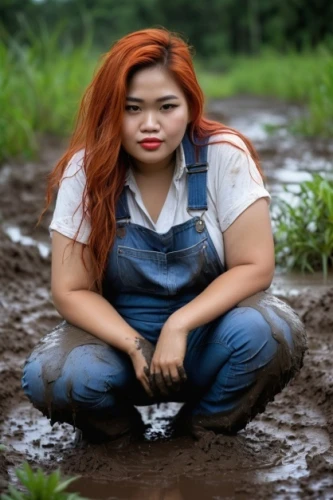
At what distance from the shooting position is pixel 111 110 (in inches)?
110

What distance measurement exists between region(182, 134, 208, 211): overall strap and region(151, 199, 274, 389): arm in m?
0.12

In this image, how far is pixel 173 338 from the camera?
2.76m

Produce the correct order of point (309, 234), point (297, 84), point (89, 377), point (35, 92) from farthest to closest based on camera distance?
point (297, 84), point (35, 92), point (309, 234), point (89, 377)

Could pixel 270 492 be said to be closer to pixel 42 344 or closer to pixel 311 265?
pixel 42 344

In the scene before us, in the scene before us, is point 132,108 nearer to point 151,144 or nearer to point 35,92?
point 151,144

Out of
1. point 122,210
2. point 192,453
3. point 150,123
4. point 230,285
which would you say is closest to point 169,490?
point 192,453

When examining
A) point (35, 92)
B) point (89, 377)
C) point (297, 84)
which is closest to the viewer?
point (89, 377)

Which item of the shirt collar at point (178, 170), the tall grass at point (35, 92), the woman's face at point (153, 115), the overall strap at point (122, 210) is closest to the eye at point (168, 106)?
the woman's face at point (153, 115)

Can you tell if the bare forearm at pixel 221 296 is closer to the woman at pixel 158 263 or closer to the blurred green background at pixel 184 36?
the woman at pixel 158 263

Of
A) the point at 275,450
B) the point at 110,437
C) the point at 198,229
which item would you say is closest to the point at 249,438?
the point at 275,450

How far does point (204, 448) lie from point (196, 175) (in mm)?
795

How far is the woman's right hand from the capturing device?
2.78 m

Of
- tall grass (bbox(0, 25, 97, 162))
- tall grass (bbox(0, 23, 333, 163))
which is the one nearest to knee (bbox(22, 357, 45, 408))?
tall grass (bbox(0, 23, 333, 163))

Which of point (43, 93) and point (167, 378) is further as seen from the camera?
point (43, 93)
